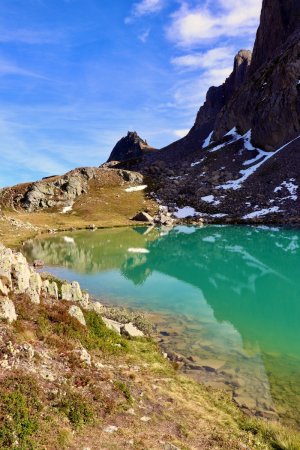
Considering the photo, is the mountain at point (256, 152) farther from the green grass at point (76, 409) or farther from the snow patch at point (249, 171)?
the green grass at point (76, 409)

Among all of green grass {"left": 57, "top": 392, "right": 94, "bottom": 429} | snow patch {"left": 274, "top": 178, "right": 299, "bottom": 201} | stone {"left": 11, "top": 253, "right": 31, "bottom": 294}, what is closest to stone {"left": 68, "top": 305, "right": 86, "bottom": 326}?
stone {"left": 11, "top": 253, "right": 31, "bottom": 294}

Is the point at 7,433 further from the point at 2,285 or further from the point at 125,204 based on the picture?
the point at 125,204

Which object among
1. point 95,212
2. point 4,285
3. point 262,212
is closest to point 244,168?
point 262,212

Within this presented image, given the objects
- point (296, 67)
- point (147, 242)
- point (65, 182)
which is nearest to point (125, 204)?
point (65, 182)

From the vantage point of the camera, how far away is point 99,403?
13461 millimetres

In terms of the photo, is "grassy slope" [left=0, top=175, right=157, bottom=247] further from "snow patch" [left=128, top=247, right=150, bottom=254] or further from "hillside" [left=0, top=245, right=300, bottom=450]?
"hillside" [left=0, top=245, right=300, bottom=450]

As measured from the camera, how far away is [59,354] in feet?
51.8

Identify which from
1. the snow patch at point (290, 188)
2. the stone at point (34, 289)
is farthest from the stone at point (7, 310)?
the snow patch at point (290, 188)

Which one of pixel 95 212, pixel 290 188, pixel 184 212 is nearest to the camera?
pixel 290 188

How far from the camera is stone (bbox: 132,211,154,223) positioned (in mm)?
105088

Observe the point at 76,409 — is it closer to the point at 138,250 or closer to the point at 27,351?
the point at 27,351

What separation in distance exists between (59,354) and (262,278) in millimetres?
31691

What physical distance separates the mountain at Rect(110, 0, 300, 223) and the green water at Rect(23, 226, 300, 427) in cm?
3003

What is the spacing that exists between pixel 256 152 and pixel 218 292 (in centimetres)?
10720
